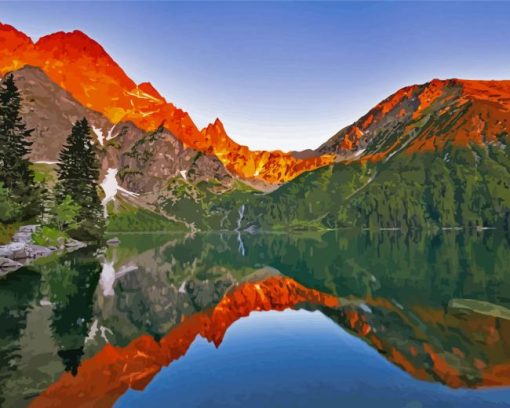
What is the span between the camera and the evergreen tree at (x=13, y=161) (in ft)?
325

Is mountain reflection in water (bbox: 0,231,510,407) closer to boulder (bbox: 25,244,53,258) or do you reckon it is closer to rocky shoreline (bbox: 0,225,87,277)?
rocky shoreline (bbox: 0,225,87,277)

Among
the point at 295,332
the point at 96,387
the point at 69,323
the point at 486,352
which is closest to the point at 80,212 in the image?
the point at 69,323

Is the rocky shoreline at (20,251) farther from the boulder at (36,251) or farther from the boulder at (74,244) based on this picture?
the boulder at (74,244)

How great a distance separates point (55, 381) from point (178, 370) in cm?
912

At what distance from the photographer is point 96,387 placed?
29250mm

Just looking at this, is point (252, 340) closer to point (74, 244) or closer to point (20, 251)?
point (20, 251)

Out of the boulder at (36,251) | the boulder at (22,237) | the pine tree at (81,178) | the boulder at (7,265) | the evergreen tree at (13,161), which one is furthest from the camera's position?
the pine tree at (81,178)

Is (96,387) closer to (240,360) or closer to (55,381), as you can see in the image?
Result: (55,381)

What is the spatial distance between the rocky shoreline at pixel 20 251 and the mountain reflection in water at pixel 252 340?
839cm

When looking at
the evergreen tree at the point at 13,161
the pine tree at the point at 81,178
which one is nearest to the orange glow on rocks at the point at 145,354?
the evergreen tree at the point at 13,161

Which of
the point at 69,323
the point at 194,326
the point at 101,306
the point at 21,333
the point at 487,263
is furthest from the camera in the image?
the point at 487,263

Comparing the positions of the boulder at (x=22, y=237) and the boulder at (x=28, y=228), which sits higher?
the boulder at (x=28, y=228)

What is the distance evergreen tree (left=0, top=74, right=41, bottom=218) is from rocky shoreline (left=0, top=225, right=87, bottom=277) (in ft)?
14.7

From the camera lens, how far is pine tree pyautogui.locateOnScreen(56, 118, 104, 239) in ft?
445
